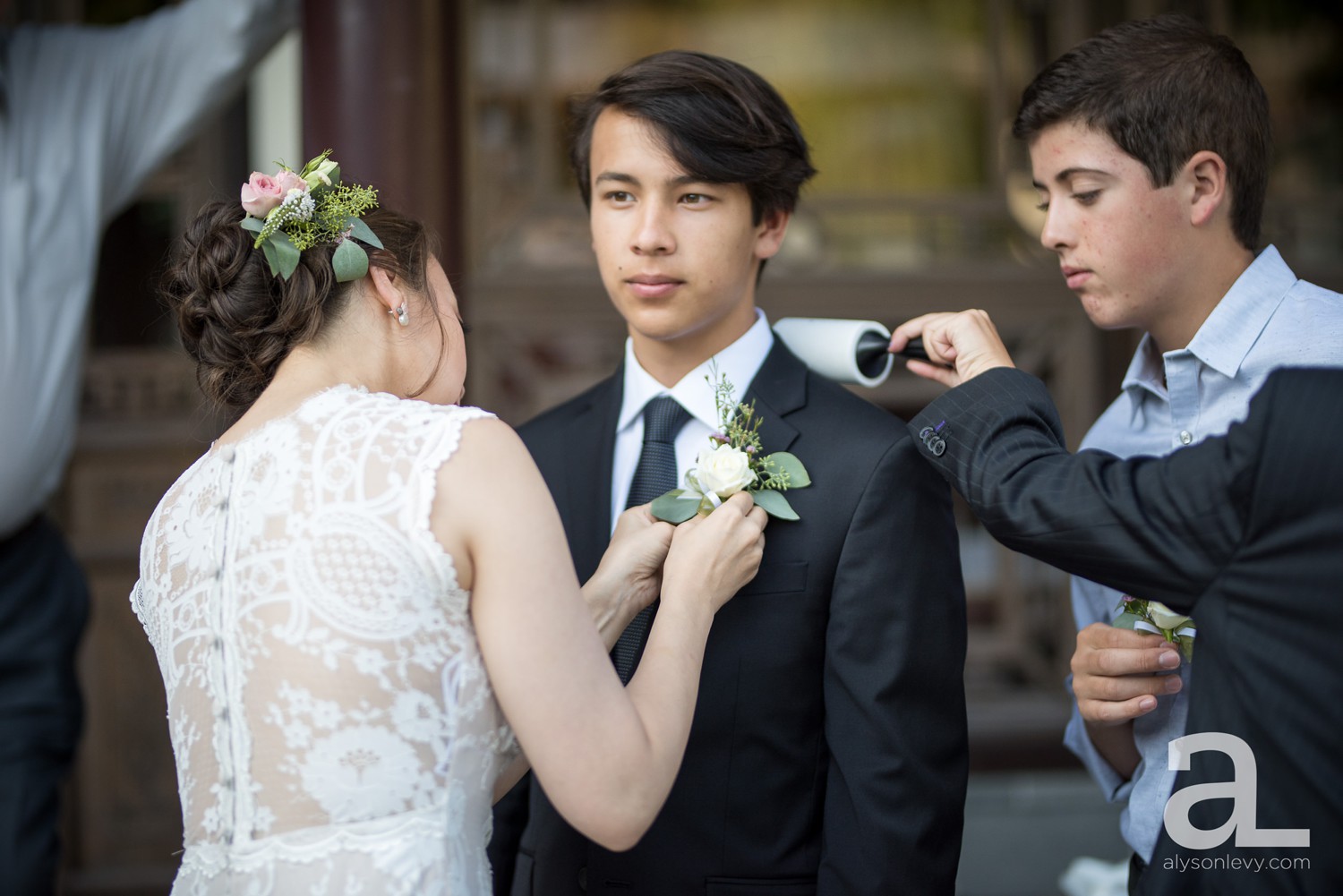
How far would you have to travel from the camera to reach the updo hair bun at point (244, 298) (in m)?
1.74

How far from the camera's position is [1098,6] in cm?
432

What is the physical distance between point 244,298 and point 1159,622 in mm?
1427

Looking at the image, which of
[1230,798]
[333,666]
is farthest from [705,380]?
[1230,798]

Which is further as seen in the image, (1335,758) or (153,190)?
(153,190)

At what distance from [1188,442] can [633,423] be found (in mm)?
967

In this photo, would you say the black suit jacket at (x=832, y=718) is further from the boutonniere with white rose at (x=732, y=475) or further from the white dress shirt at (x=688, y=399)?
the white dress shirt at (x=688, y=399)

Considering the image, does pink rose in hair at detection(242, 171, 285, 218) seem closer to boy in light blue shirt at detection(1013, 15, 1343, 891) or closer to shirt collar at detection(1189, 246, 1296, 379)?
boy in light blue shirt at detection(1013, 15, 1343, 891)

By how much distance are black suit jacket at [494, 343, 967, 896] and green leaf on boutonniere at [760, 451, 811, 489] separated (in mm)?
44

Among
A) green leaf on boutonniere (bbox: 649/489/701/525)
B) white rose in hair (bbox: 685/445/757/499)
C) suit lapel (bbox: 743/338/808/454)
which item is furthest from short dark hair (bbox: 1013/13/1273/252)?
green leaf on boutonniere (bbox: 649/489/701/525)

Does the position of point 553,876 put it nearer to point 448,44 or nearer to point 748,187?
point 748,187

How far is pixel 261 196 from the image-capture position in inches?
67.1

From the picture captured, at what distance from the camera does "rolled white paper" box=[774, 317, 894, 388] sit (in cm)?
229

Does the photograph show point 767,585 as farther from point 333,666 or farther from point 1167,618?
point 333,666

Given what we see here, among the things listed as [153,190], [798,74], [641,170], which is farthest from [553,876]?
[798,74]
